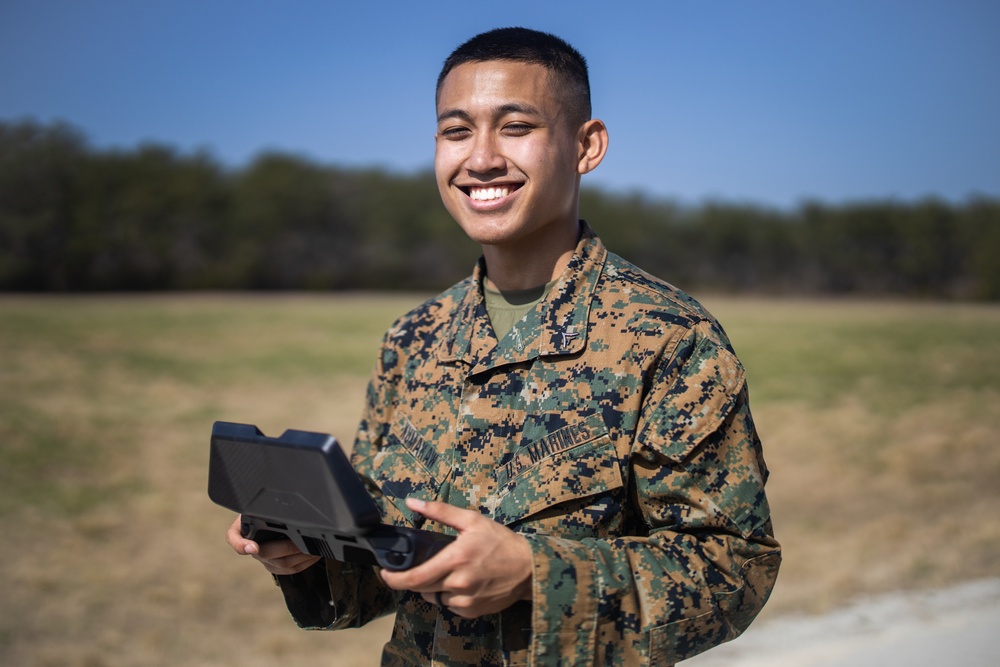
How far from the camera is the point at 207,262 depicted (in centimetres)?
2845

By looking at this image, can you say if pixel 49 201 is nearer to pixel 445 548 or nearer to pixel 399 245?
pixel 399 245

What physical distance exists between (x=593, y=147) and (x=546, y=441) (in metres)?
0.68

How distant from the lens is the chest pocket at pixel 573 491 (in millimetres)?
1808

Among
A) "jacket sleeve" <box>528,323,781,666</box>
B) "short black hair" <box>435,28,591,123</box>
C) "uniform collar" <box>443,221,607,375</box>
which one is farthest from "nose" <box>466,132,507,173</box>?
"jacket sleeve" <box>528,323,781,666</box>

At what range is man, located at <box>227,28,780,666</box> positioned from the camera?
5.42ft

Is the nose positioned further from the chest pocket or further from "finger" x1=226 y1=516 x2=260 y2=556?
"finger" x1=226 y1=516 x2=260 y2=556

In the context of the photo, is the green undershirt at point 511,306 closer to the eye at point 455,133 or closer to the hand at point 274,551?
the eye at point 455,133

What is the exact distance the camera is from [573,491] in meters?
1.80

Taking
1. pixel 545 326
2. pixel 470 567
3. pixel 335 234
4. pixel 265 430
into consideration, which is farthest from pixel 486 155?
pixel 335 234

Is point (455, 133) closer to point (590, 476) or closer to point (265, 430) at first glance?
point (590, 476)

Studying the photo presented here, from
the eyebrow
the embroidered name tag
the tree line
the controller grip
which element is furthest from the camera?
the tree line

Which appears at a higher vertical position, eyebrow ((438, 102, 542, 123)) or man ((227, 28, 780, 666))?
Answer: eyebrow ((438, 102, 542, 123))

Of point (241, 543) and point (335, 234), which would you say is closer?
Result: point (241, 543)

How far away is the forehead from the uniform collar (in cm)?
34
